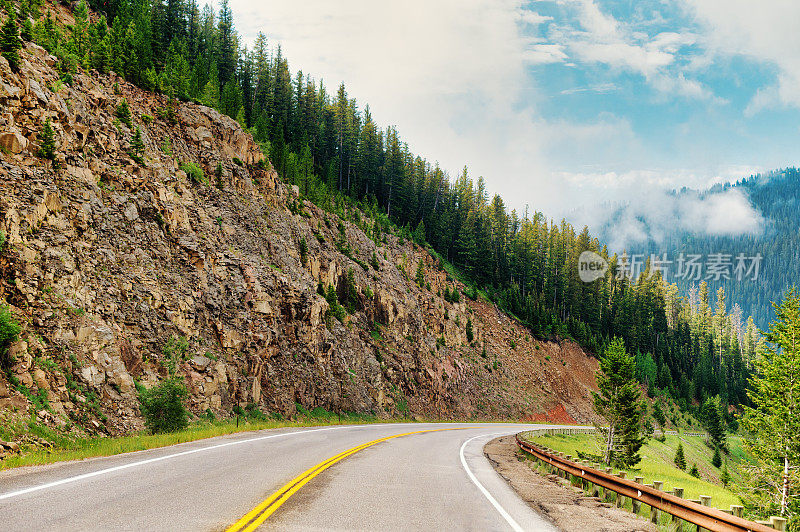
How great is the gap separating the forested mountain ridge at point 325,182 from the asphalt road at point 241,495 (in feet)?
42.7

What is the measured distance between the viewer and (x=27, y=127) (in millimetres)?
20203

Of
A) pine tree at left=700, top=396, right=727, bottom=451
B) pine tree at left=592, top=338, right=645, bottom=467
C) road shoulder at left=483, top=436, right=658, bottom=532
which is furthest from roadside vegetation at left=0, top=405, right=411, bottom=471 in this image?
pine tree at left=700, top=396, right=727, bottom=451

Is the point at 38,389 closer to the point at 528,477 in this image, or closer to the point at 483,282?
the point at 528,477

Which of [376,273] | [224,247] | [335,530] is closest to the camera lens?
[335,530]

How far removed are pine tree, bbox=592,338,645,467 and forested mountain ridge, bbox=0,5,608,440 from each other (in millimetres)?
16943

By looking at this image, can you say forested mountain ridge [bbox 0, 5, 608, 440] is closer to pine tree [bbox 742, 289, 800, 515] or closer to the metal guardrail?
the metal guardrail

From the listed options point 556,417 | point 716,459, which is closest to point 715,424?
point 716,459

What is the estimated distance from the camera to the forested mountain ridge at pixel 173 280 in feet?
55.9

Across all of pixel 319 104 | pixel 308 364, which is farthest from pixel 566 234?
pixel 308 364

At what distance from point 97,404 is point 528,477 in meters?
15.2

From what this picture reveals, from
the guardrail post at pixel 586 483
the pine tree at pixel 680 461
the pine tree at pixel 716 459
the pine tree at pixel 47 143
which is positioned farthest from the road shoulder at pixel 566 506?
the pine tree at pixel 716 459

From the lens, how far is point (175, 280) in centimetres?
2539

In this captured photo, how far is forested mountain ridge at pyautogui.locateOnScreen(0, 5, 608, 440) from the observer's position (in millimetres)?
17047

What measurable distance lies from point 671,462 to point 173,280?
5712 cm
